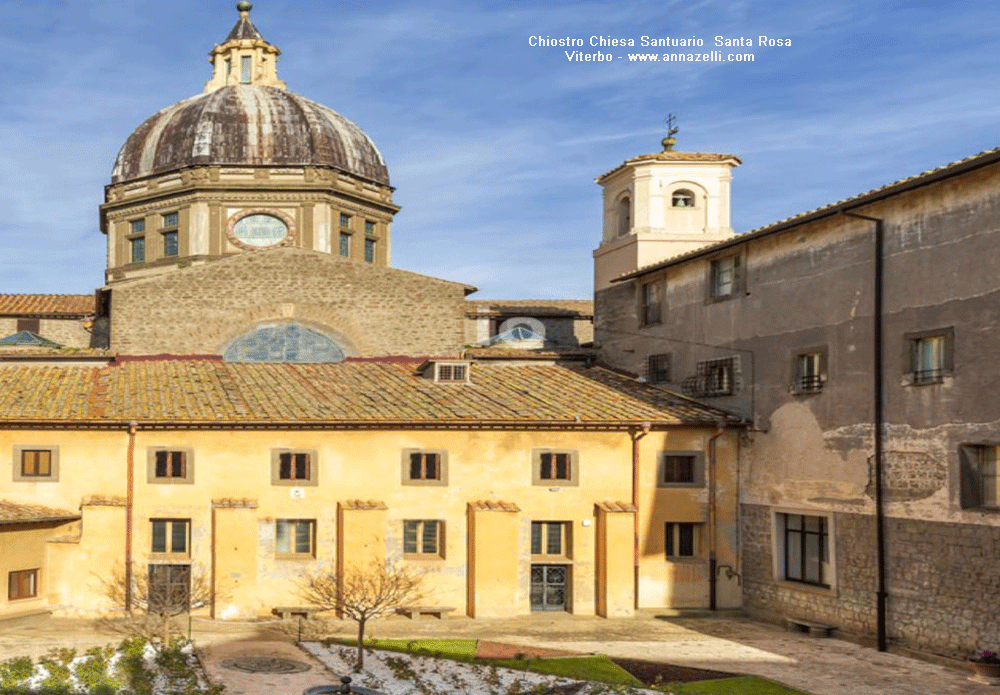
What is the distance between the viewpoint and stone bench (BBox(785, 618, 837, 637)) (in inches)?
1194

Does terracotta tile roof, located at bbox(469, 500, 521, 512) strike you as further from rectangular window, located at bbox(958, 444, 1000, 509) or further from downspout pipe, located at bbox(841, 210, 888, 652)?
rectangular window, located at bbox(958, 444, 1000, 509)

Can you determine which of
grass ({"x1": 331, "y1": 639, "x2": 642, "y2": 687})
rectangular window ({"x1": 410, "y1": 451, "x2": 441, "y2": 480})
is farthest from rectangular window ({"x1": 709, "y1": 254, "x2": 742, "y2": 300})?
grass ({"x1": 331, "y1": 639, "x2": 642, "y2": 687})

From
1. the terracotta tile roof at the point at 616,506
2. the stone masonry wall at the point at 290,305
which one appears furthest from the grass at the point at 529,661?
the stone masonry wall at the point at 290,305

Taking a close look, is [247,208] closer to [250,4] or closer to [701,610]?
[250,4]

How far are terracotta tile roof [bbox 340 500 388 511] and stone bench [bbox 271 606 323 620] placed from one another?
9.33ft

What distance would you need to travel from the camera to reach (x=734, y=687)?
80.3ft

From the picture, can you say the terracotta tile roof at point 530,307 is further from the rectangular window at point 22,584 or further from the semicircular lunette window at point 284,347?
the rectangular window at point 22,584

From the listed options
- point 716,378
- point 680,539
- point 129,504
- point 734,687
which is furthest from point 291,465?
point 734,687

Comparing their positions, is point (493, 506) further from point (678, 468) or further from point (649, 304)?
point (649, 304)

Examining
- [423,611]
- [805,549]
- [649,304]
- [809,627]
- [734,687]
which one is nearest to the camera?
[734,687]

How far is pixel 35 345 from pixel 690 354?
2397 cm

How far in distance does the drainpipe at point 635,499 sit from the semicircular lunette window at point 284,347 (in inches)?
506

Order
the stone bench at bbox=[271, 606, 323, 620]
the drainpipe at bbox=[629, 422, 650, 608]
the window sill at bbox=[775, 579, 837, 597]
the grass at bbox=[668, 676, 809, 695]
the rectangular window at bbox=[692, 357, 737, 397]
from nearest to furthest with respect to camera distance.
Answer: the grass at bbox=[668, 676, 809, 695] < the window sill at bbox=[775, 579, 837, 597] < the stone bench at bbox=[271, 606, 323, 620] < the drainpipe at bbox=[629, 422, 650, 608] < the rectangular window at bbox=[692, 357, 737, 397]

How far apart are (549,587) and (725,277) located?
10.6m
